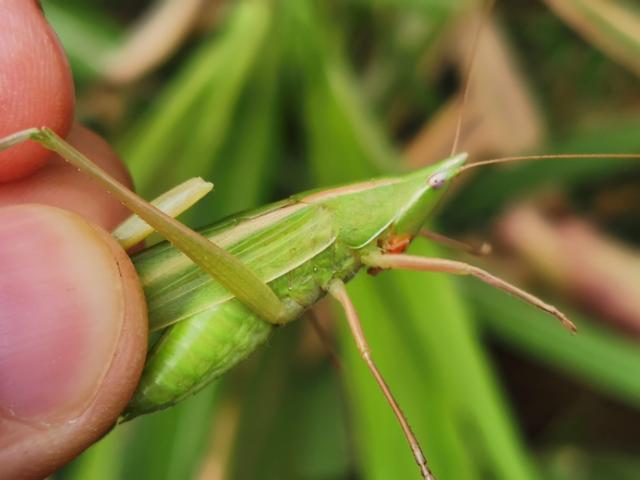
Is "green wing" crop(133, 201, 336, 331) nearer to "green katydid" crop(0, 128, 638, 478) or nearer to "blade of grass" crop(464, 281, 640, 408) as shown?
"green katydid" crop(0, 128, 638, 478)

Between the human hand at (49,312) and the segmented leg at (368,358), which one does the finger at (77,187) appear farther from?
the segmented leg at (368,358)

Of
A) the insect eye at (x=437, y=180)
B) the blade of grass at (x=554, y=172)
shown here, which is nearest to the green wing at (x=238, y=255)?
the insect eye at (x=437, y=180)

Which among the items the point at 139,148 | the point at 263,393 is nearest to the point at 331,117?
the point at 139,148

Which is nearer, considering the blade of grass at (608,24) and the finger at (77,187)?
the finger at (77,187)

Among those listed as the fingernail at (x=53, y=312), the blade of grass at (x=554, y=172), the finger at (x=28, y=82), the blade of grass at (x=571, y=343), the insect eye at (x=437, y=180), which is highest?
the finger at (x=28, y=82)

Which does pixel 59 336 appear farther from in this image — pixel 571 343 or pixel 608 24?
pixel 608 24

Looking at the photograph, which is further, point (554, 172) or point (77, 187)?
point (554, 172)

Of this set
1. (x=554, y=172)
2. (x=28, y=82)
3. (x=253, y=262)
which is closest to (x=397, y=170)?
(x=554, y=172)
